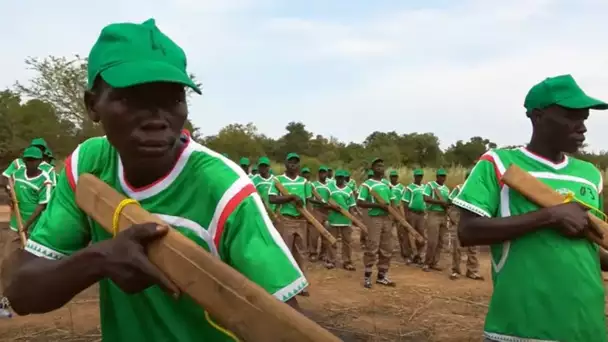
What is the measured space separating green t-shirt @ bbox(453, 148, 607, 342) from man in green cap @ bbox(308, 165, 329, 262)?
9507 mm

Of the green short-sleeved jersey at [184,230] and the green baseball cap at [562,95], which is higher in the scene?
the green baseball cap at [562,95]

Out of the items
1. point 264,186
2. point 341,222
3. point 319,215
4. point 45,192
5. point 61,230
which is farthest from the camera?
point 319,215

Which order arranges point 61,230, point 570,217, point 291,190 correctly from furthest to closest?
point 291,190, point 570,217, point 61,230

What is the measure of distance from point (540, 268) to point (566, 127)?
0.63 meters

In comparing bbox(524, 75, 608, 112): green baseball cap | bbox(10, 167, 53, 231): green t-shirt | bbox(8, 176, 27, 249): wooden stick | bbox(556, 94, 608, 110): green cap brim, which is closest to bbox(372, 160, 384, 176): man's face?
bbox(10, 167, 53, 231): green t-shirt

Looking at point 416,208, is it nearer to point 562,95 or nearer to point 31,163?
point 31,163

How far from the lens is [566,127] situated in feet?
8.66

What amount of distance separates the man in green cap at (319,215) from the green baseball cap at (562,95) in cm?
958

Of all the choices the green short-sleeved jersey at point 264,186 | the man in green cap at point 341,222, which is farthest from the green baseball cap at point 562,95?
the man in green cap at point 341,222

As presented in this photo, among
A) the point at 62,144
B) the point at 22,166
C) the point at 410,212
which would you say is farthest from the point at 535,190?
the point at 62,144

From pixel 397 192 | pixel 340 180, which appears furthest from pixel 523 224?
pixel 397 192

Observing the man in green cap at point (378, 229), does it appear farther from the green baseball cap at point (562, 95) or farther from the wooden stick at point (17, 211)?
the green baseball cap at point (562, 95)

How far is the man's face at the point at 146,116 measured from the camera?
4.40 feet

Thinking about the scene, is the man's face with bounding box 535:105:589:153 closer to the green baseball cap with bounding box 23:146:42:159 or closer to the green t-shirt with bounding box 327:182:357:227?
the green baseball cap with bounding box 23:146:42:159
